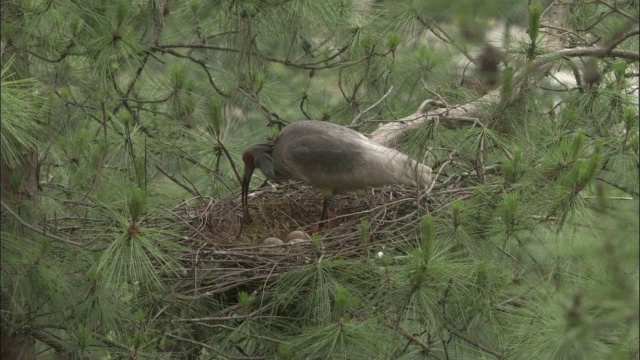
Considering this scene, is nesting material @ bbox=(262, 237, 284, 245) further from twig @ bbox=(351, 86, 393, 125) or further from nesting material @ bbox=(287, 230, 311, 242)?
twig @ bbox=(351, 86, 393, 125)

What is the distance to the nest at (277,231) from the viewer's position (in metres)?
4.21

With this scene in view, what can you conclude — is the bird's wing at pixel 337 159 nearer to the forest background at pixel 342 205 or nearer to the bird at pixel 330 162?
the bird at pixel 330 162

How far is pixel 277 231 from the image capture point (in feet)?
16.8

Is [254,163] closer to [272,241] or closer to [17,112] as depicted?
[272,241]

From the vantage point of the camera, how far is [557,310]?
2707 mm

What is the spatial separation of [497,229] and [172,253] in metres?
1.34

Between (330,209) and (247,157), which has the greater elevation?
(247,157)

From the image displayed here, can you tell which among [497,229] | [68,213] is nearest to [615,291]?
[497,229]

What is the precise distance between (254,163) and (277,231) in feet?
1.11

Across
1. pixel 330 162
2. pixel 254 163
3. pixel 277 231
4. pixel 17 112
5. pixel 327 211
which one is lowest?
pixel 277 231

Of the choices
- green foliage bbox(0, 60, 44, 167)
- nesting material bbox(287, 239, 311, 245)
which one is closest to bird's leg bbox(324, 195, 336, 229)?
nesting material bbox(287, 239, 311, 245)

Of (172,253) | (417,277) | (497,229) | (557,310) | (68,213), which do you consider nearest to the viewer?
(557,310)

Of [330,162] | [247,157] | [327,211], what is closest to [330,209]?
[327,211]

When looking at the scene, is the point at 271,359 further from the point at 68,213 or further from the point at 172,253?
the point at 68,213
